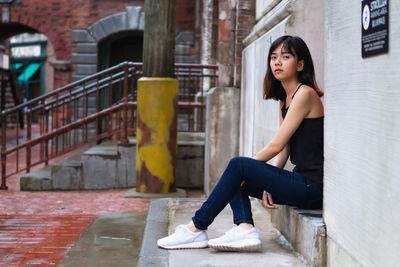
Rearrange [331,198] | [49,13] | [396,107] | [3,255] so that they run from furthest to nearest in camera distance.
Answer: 1. [49,13]
2. [3,255]
3. [331,198]
4. [396,107]

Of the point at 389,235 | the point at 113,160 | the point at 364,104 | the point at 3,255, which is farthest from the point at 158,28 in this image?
the point at 389,235

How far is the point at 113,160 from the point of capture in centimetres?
884

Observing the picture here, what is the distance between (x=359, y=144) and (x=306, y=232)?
33.9 inches

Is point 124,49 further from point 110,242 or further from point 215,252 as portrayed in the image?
point 215,252

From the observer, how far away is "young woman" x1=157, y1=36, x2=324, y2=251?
3.43 meters

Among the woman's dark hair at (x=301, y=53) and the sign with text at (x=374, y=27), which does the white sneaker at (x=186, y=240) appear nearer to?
the woman's dark hair at (x=301, y=53)

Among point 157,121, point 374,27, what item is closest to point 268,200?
point 374,27

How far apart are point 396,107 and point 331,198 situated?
3.24 ft

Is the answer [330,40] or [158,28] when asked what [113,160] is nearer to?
[158,28]

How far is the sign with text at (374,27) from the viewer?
7.30 ft

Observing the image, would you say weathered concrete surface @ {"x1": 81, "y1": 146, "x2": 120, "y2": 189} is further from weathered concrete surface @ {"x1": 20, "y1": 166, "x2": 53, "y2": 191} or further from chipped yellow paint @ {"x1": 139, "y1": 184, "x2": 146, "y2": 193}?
chipped yellow paint @ {"x1": 139, "y1": 184, "x2": 146, "y2": 193}

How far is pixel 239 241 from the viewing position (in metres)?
3.45

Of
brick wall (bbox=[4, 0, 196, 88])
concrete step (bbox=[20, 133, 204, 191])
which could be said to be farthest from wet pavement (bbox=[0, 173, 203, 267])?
brick wall (bbox=[4, 0, 196, 88])

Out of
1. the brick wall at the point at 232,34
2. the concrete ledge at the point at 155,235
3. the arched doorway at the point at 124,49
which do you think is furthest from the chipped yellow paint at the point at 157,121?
the arched doorway at the point at 124,49
